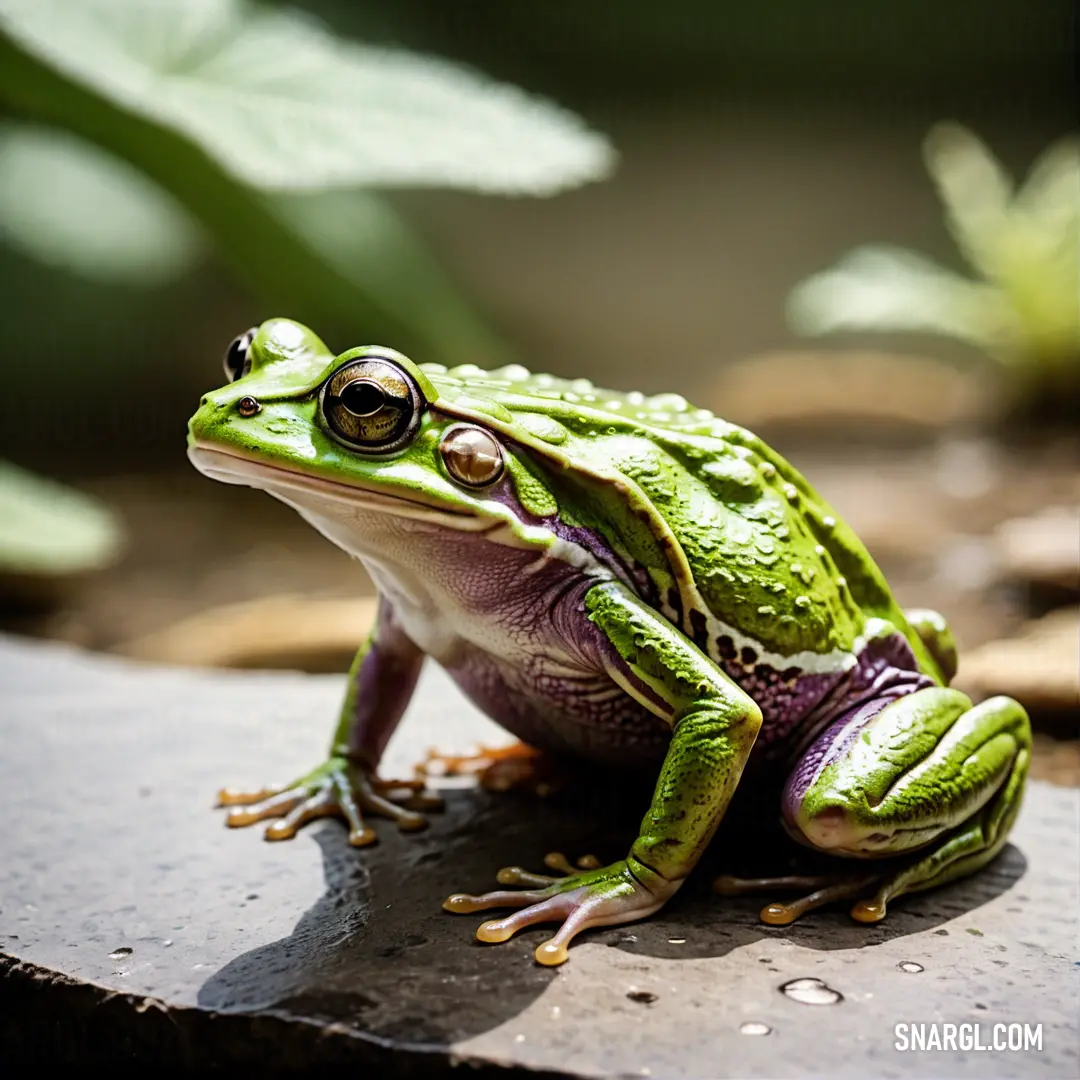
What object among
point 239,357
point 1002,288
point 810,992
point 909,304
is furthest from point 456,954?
point 1002,288

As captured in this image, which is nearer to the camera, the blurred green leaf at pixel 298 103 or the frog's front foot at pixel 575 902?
the frog's front foot at pixel 575 902

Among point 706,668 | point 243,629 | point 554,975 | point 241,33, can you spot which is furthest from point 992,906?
point 243,629

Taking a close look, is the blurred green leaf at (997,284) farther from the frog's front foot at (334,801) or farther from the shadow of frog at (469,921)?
the frog's front foot at (334,801)

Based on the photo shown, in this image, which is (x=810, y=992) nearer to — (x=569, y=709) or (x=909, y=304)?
(x=569, y=709)

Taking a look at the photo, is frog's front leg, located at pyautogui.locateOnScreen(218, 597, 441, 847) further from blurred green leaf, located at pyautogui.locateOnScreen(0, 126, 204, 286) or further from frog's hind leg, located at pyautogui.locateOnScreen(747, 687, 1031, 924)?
blurred green leaf, located at pyautogui.locateOnScreen(0, 126, 204, 286)

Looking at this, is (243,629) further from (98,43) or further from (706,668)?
(706,668)

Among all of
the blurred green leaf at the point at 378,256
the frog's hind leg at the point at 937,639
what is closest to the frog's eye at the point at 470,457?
the frog's hind leg at the point at 937,639
